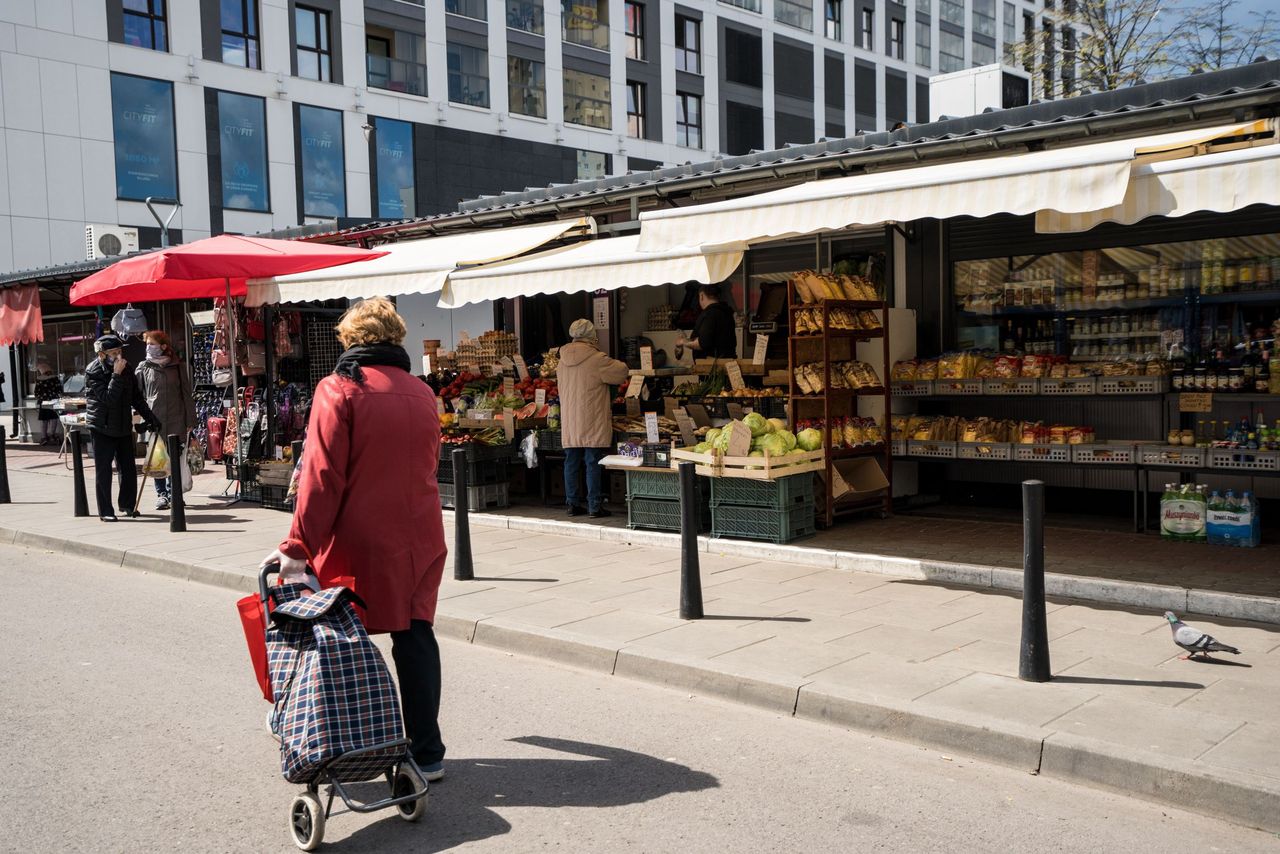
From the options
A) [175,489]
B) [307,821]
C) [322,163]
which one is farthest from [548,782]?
[322,163]

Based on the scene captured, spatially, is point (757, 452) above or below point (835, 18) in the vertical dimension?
below

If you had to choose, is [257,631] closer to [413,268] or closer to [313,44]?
[413,268]

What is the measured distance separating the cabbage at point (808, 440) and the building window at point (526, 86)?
108ft

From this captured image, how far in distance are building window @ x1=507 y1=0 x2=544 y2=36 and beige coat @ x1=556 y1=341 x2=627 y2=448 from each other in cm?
3211

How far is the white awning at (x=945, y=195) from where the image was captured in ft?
21.3

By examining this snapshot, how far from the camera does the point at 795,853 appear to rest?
151 inches

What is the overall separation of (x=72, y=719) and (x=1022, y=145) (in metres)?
7.69

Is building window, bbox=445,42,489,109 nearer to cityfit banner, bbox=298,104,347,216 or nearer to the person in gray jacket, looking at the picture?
cityfit banner, bbox=298,104,347,216

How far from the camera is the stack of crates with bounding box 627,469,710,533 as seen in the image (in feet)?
32.1

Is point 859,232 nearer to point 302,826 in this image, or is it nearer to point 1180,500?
point 1180,500

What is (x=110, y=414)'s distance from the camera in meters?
11.9

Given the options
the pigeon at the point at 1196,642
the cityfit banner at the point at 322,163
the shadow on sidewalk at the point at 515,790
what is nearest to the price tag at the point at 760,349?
the pigeon at the point at 1196,642

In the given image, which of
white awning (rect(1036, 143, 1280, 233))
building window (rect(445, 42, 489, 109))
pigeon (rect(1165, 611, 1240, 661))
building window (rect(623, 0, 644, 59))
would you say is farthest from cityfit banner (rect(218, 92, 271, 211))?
pigeon (rect(1165, 611, 1240, 661))

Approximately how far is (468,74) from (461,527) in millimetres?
33520
